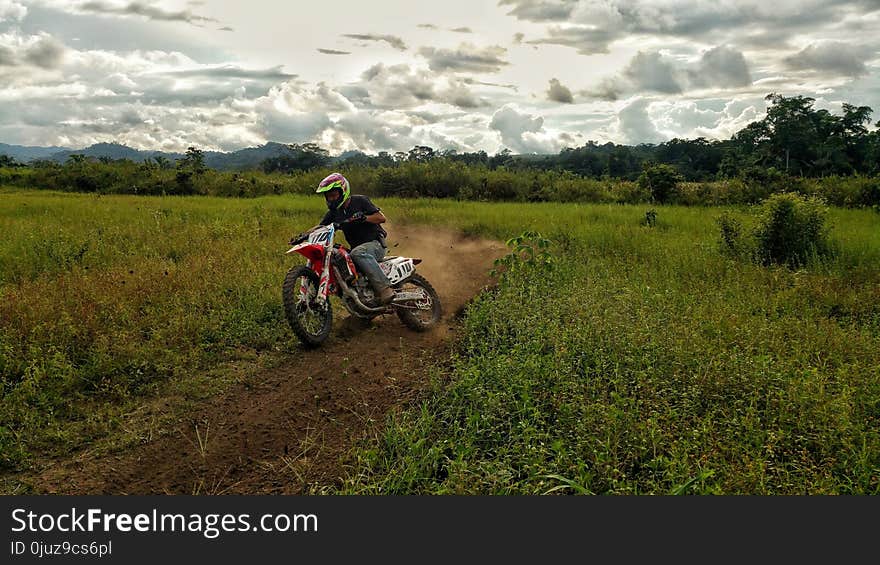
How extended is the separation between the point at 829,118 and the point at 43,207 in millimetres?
45379

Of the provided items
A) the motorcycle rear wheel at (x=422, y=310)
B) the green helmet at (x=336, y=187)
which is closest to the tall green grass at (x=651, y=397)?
the motorcycle rear wheel at (x=422, y=310)

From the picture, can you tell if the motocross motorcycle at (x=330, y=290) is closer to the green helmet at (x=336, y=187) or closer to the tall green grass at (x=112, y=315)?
Answer: the green helmet at (x=336, y=187)

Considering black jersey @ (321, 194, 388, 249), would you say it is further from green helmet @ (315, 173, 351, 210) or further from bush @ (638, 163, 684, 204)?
bush @ (638, 163, 684, 204)

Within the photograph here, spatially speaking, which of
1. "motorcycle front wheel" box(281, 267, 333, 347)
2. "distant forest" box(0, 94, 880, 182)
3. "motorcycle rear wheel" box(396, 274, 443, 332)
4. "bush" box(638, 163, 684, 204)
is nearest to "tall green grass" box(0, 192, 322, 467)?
"motorcycle front wheel" box(281, 267, 333, 347)

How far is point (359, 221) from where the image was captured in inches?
315

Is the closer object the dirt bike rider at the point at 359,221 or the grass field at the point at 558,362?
the grass field at the point at 558,362

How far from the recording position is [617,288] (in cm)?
883

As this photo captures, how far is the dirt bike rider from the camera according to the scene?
25.4 ft

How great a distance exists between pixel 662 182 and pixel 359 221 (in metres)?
16.7

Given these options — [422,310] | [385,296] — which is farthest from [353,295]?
[422,310]

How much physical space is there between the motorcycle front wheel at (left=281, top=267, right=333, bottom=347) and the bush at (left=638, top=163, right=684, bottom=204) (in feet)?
57.1

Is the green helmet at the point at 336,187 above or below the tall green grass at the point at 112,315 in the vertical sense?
above

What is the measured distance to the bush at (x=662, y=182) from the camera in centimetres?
2166

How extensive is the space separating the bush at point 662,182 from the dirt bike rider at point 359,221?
53.9 feet
